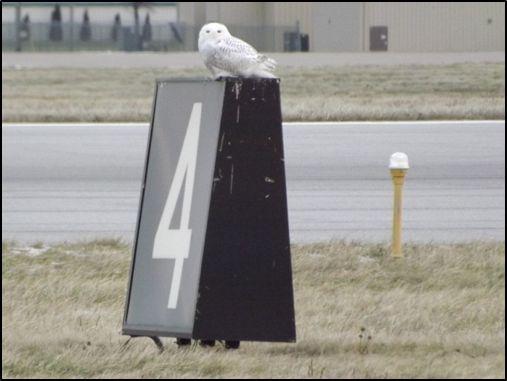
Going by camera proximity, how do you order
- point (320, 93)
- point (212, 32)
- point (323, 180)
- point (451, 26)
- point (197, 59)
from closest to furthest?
1. point (212, 32)
2. point (323, 180)
3. point (320, 93)
4. point (197, 59)
5. point (451, 26)

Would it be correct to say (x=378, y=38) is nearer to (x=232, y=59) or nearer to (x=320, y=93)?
(x=320, y=93)

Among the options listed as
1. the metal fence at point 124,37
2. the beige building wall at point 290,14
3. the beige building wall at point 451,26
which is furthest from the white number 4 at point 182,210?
the beige building wall at point 290,14

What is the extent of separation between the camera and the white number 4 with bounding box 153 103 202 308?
5.49m

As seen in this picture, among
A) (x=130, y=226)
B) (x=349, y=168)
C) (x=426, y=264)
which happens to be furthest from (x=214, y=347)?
(x=349, y=168)

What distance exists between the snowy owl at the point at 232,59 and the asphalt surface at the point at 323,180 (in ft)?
14.2

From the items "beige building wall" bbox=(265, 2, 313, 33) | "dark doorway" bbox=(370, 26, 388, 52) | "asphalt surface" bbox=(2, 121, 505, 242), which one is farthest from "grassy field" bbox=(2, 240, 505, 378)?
"beige building wall" bbox=(265, 2, 313, 33)

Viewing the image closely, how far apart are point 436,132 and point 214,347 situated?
1240 centimetres

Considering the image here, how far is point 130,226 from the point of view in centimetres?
1071

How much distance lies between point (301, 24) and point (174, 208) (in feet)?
147

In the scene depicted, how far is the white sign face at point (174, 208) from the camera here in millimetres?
5457

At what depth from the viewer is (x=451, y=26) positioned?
44688 millimetres

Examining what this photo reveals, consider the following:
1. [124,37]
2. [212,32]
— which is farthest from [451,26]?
[212,32]

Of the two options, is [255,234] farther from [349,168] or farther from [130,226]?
[349,168]

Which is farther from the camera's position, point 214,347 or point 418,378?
point 214,347
